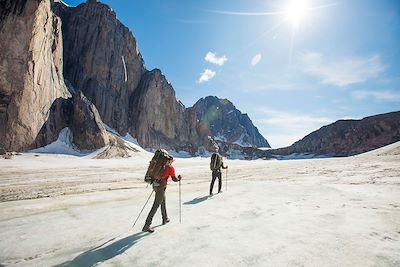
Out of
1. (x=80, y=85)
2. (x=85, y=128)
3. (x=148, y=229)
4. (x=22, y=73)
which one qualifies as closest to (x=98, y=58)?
(x=80, y=85)

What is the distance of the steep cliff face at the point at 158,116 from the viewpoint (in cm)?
7662

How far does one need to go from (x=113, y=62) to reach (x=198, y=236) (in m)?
71.6

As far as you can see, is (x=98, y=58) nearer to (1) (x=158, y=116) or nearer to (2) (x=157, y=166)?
(1) (x=158, y=116)

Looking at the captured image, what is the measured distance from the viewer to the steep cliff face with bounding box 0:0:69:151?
118 ft

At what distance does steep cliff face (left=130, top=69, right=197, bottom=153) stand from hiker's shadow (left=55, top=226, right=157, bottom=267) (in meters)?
69.3

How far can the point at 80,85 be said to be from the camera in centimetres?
6494

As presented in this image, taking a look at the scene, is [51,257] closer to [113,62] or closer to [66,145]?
[66,145]

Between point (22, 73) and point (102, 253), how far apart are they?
40854mm

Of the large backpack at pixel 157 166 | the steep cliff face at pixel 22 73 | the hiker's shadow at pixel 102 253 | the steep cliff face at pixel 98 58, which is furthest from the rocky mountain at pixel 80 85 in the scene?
the hiker's shadow at pixel 102 253

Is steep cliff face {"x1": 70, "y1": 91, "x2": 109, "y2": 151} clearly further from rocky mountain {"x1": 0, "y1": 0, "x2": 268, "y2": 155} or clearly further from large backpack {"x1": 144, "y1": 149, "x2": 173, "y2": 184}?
large backpack {"x1": 144, "y1": 149, "x2": 173, "y2": 184}

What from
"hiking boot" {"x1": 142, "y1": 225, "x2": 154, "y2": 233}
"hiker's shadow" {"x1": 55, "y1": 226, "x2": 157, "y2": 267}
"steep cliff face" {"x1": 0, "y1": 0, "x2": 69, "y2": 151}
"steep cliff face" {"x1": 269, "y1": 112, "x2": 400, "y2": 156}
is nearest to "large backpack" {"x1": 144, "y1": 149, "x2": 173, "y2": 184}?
"hiking boot" {"x1": 142, "y1": 225, "x2": 154, "y2": 233}

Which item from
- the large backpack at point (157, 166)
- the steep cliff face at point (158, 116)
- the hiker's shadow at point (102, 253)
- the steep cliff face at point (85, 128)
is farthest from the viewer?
the steep cliff face at point (158, 116)

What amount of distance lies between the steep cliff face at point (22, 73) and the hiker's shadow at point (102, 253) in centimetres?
3721

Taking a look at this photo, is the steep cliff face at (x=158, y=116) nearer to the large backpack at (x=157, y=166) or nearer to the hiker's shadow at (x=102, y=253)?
the large backpack at (x=157, y=166)
